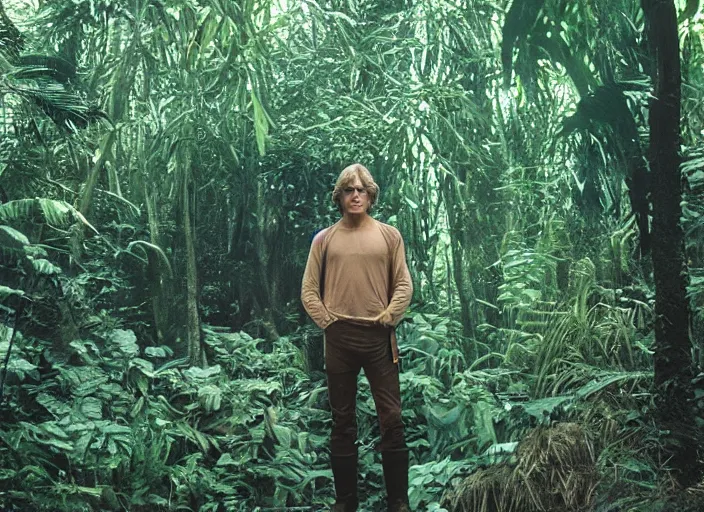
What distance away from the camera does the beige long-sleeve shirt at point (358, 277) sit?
11.6 feet

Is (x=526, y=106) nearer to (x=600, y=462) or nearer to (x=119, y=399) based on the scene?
(x=600, y=462)

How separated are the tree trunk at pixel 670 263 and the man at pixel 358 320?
49.6 inches

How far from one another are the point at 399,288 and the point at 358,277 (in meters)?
0.19

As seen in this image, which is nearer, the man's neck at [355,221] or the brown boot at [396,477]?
the brown boot at [396,477]

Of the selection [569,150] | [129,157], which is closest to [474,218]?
[569,150]

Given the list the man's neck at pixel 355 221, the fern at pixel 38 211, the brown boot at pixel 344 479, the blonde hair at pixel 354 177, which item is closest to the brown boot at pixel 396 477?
the brown boot at pixel 344 479

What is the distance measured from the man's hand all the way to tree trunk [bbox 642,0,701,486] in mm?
1350

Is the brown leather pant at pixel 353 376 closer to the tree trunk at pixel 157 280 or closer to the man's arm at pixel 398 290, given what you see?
the man's arm at pixel 398 290

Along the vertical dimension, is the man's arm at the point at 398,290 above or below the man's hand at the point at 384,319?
above

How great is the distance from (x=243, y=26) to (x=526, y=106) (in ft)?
5.65

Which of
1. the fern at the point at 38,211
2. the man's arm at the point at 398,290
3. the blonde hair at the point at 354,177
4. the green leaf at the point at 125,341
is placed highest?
the fern at the point at 38,211

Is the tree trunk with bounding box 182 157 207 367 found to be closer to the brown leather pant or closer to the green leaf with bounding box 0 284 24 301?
the green leaf with bounding box 0 284 24 301

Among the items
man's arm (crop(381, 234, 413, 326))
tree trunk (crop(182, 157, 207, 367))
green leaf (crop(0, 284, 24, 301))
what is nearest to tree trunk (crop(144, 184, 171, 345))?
tree trunk (crop(182, 157, 207, 367))

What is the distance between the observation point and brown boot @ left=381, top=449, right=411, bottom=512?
3512 mm
